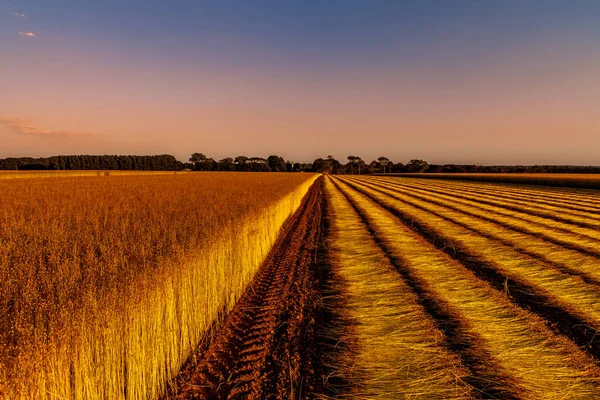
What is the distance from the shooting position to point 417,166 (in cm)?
15038

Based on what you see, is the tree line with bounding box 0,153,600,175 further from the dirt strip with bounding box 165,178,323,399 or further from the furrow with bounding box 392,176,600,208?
the dirt strip with bounding box 165,178,323,399

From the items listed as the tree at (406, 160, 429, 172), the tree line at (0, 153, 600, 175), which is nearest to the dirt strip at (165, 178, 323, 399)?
the tree line at (0, 153, 600, 175)

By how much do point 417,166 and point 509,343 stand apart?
155457 mm

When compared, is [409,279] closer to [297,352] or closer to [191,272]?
[297,352]

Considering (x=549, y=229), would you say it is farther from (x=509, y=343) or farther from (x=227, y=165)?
(x=227, y=165)

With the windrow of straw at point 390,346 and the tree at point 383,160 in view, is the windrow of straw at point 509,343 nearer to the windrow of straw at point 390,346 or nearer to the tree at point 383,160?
the windrow of straw at point 390,346

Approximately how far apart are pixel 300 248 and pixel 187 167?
13437 centimetres

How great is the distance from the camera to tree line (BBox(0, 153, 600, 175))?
105156 millimetres

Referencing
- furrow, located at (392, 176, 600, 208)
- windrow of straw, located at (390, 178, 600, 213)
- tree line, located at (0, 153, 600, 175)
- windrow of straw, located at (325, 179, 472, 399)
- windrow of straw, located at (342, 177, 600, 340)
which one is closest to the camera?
windrow of straw, located at (325, 179, 472, 399)

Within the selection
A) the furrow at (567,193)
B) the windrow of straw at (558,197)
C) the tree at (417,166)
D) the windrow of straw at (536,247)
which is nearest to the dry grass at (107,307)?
the windrow of straw at (536,247)

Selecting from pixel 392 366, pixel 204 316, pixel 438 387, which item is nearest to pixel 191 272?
pixel 204 316

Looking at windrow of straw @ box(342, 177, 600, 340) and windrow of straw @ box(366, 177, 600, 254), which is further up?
windrow of straw @ box(366, 177, 600, 254)

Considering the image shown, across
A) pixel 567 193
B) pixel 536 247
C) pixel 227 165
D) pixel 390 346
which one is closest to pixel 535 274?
pixel 536 247

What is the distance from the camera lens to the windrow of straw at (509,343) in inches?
138
